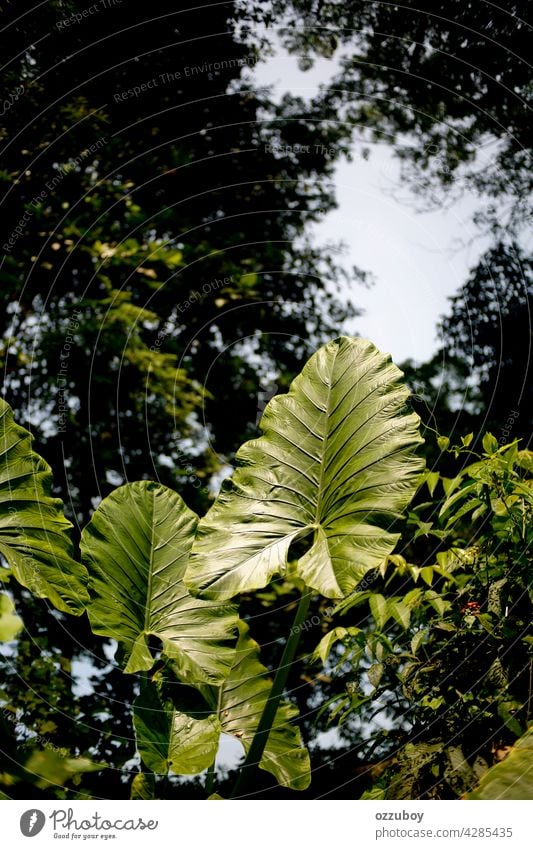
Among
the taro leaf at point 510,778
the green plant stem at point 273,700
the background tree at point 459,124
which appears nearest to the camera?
the taro leaf at point 510,778

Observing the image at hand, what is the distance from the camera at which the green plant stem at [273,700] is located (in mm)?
1869

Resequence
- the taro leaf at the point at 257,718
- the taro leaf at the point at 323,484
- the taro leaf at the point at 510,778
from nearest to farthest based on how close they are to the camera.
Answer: the taro leaf at the point at 510,778
the taro leaf at the point at 323,484
the taro leaf at the point at 257,718

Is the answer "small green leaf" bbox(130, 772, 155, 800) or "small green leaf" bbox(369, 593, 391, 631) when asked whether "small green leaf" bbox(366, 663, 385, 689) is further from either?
"small green leaf" bbox(130, 772, 155, 800)

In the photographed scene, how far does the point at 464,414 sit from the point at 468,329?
1.66ft

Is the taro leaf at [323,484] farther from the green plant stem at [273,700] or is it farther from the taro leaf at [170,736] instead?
the taro leaf at [170,736]

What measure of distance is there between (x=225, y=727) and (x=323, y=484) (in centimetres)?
81

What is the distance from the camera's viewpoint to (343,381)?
210 centimetres

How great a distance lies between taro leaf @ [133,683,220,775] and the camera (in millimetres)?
1938

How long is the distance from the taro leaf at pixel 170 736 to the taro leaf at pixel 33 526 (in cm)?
33

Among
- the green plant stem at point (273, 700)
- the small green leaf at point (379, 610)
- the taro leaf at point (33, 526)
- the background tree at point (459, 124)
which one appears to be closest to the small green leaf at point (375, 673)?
the small green leaf at point (379, 610)

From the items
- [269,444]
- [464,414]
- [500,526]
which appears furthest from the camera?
[464,414]
